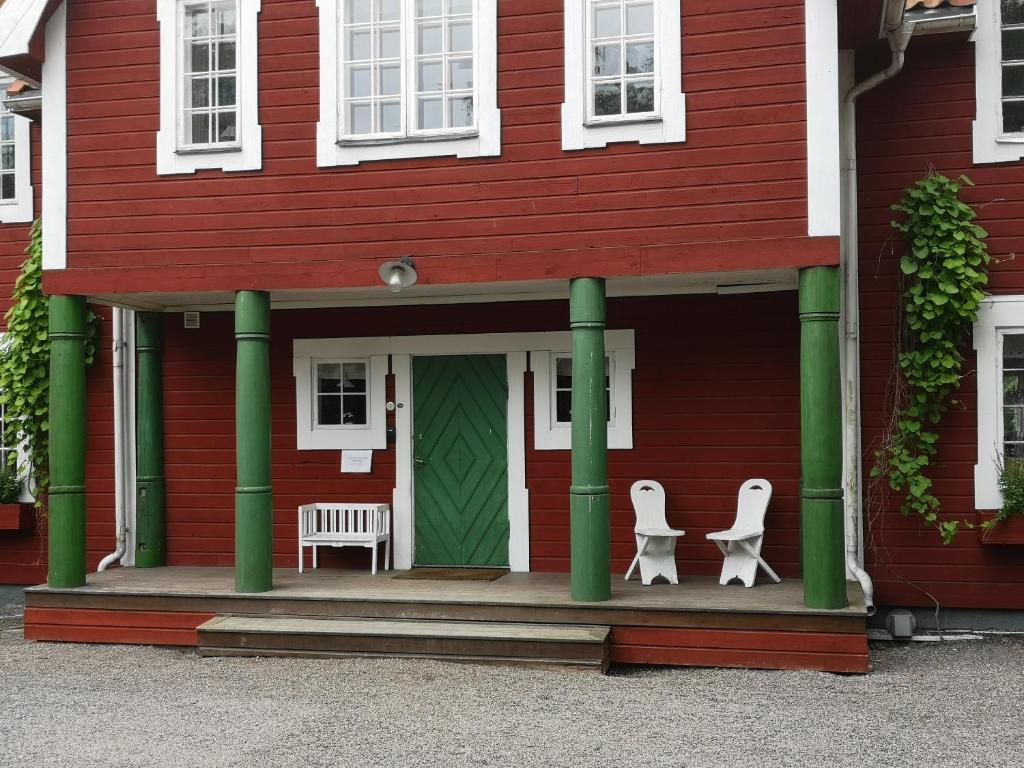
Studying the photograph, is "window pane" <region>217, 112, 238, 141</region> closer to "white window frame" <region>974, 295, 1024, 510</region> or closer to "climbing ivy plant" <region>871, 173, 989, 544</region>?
"climbing ivy plant" <region>871, 173, 989, 544</region>

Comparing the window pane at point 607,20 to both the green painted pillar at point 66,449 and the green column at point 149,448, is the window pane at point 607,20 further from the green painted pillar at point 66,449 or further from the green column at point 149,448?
the green column at point 149,448

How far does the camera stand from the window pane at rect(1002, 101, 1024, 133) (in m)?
8.83

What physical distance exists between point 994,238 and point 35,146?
323 inches

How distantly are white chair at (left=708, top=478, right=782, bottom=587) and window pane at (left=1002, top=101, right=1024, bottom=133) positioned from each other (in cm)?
324

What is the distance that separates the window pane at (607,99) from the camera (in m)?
8.16

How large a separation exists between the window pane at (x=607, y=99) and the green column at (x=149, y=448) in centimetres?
436

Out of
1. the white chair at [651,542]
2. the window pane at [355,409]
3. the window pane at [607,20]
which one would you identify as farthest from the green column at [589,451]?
the window pane at [355,409]

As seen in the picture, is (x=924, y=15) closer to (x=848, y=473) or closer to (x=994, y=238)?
(x=994, y=238)

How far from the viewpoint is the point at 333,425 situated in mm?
10031

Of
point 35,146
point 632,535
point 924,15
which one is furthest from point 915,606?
point 35,146

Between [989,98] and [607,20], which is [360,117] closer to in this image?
[607,20]

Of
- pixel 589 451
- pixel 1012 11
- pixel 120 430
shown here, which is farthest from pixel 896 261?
pixel 120 430

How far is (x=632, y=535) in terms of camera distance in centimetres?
940

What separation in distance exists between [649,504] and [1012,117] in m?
4.00
